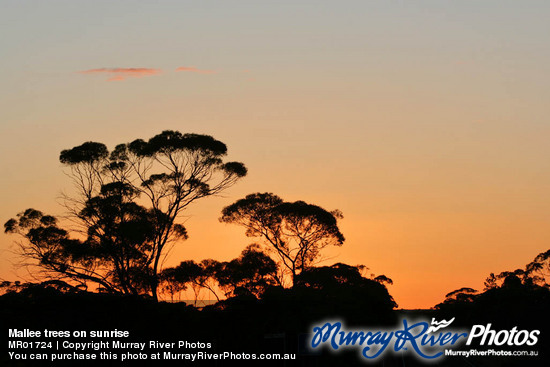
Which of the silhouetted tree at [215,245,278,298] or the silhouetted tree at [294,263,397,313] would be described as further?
the silhouetted tree at [215,245,278,298]

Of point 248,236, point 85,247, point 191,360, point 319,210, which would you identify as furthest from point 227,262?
point 191,360

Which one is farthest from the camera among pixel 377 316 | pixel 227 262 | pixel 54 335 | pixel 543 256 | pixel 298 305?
pixel 227 262

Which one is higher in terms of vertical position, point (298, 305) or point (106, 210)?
point (106, 210)

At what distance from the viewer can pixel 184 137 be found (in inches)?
2456

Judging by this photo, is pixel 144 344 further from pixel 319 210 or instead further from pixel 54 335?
pixel 319 210

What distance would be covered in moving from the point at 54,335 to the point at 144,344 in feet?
14.9

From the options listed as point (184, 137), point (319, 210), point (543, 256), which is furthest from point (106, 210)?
point (543, 256)

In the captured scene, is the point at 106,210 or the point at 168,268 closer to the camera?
the point at 106,210

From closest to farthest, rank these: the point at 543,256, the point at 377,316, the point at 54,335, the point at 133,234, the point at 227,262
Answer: the point at 54,335
the point at 377,316
the point at 133,234
the point at 543,256
the point at 227,262

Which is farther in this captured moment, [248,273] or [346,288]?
[248,273]

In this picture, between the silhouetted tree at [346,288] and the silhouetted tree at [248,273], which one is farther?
the silhouetted tree at [248,273]

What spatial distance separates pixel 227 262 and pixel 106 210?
43.8 ft

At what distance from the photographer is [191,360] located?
36.5 metres

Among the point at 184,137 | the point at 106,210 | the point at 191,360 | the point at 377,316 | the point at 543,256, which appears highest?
the point at 184,137
